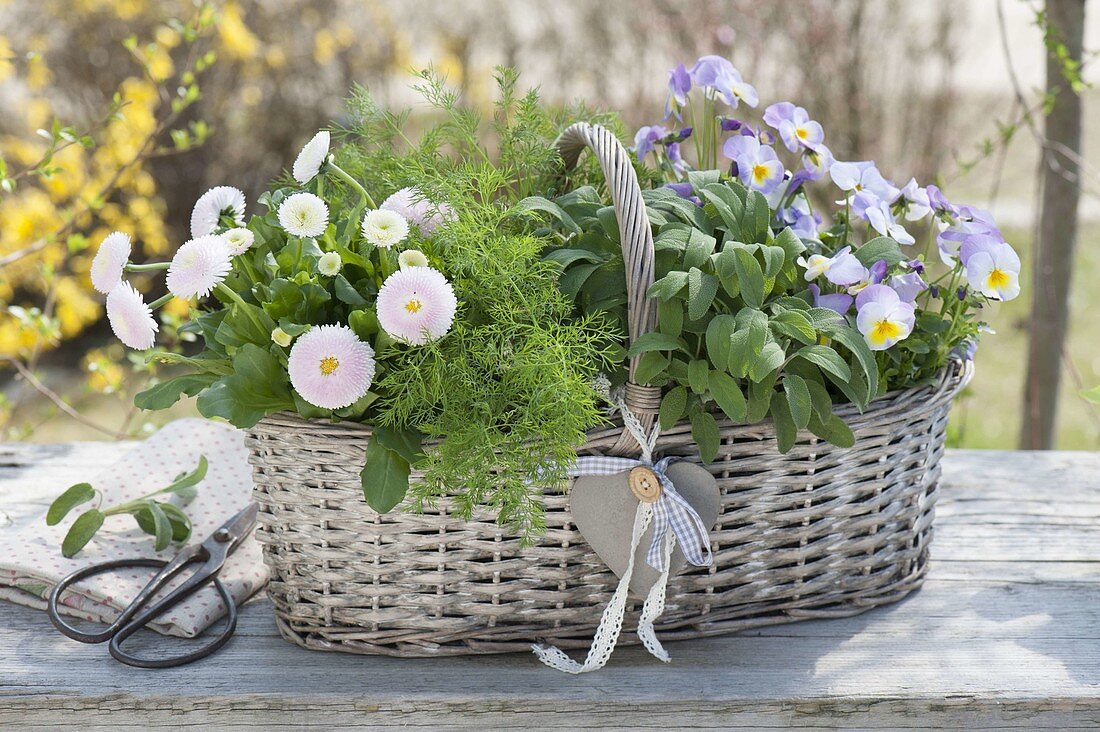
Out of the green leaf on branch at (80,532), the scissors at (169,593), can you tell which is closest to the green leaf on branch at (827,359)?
the scissors at (169,593)

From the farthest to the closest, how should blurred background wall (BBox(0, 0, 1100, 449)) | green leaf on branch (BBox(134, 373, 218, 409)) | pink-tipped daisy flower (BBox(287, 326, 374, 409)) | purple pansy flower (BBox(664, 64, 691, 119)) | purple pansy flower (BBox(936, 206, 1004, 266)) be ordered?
1. blurred background wall (BBox(0, 0, 1100, 449))
2. purple pansy flower (BBox(664, 64, 691, 119))
3. purple pansy flower (BBox(936, 206, 1004, 266))
4. green leaf on branch (BBox(134, 373, 218, 409))
5. pink-tipped daisy flower (BBox(287, 326, 374, 409))

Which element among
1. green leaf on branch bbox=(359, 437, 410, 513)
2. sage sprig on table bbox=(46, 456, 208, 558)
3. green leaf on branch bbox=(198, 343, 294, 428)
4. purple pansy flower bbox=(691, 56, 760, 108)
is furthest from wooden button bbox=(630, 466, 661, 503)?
sage sprig on table bbox=(46, 456, 208, 558)

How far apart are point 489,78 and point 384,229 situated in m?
3.13

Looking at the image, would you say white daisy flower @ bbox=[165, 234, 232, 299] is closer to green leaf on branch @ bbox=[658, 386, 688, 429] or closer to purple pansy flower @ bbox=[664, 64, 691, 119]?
green leaf on branch @ bbox=[658, 386, 688, 429]

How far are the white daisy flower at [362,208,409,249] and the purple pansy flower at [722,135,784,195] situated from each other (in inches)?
15.9

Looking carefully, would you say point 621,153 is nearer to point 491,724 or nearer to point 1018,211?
point 491,724

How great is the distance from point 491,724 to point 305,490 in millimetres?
288

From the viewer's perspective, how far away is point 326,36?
402 cm

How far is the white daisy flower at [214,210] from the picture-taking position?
0.97m

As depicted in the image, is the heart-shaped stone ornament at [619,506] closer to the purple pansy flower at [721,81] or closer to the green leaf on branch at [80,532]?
the purple pansy flower at [721,81]

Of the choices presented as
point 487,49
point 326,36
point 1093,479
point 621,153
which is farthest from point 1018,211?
point 621,153

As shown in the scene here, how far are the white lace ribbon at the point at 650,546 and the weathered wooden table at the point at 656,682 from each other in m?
0.02

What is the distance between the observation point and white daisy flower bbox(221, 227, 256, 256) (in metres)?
0.88

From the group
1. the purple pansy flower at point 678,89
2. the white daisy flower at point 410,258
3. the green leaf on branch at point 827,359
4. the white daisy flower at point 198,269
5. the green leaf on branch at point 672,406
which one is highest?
the purple pansy flower at point 678,89
